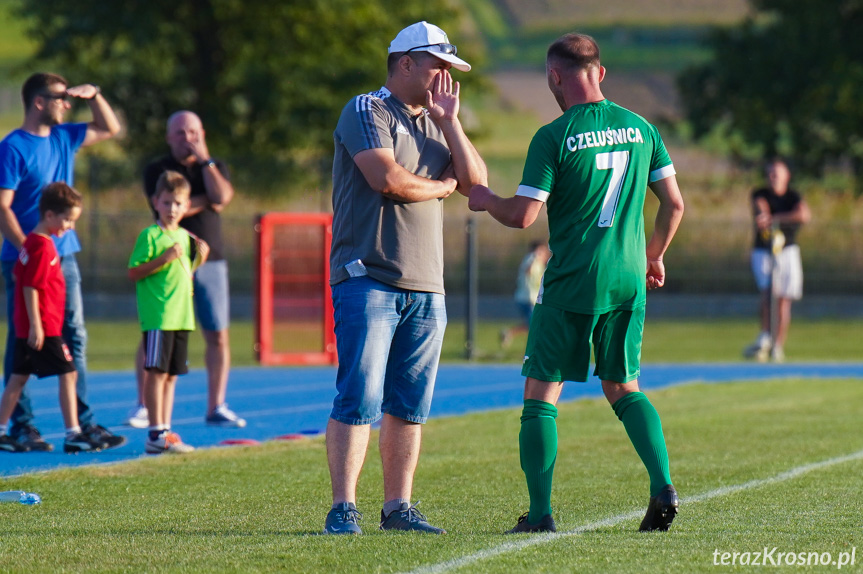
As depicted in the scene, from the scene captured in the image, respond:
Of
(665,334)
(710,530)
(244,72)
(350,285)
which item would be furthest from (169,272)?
(244,72)

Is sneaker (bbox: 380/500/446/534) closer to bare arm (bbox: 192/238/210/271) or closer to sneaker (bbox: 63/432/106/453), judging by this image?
sneaker (bbox: 63/432/106/453)

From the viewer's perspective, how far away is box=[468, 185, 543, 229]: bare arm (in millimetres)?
5488

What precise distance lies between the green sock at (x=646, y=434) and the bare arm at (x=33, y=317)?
4.07m

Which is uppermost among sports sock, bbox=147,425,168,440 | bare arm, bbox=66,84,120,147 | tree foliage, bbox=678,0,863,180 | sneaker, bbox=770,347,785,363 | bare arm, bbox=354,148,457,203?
tree foliage, bbox=678,0,863,180

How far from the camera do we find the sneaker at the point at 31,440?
845 centimetres

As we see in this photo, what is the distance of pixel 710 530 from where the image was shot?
214 inches

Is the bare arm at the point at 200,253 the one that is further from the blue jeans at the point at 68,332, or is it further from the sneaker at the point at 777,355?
the sneaker at the point at 777,355

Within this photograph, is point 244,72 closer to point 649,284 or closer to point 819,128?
point 819,128

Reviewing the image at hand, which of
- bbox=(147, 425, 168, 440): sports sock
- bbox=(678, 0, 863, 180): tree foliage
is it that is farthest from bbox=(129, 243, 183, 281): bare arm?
bbox=(678, 0, 863, 180): tree foliage

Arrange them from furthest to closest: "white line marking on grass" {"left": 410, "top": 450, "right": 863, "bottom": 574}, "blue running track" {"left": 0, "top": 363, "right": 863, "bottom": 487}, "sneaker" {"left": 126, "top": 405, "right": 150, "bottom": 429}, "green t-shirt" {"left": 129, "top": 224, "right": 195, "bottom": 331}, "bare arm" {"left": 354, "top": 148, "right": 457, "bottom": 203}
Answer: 1. "sneaker" {"left": 126, "top": 405, "right": 150, "bottom": 429}
2. "blue running track" {"left": 0, "top": 363, "right": 863, "bottom": 487}
3. "green t-shirt" {"left": 129, "top": 224, "right": 195, "bottom": 331}
4. "bare arm" {"left": 354, "top": 148, "right": 457, "bottom": 203}
5. "white line marking on grass" {"left": 410, "top": 450, "right": 863, "bottom": 574}

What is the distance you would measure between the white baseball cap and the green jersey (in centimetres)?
53

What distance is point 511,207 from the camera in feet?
18.1

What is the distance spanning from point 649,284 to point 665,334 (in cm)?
1797

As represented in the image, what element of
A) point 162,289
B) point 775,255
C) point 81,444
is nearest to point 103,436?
point 81,444
